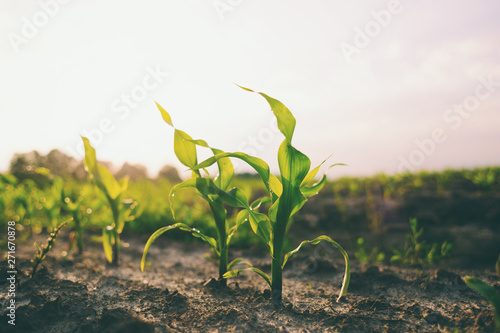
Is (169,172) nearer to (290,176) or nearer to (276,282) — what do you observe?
(276,282)

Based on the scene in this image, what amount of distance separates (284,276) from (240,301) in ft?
2.23

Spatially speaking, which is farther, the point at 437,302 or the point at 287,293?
the point at 287,293

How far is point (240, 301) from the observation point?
67.5 inches

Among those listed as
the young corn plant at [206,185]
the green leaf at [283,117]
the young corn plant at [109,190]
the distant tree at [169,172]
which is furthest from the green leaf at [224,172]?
the distant tree at [169,172]

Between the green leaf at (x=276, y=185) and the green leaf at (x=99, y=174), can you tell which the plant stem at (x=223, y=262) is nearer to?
the green leaf at (x=276, y=185)

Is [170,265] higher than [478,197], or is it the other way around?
[478,197]

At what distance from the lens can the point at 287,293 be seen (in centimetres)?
192

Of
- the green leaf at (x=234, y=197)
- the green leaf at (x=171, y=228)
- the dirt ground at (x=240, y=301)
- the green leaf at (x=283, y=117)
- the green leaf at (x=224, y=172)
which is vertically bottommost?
the dirt ground at (x=240, y=301)

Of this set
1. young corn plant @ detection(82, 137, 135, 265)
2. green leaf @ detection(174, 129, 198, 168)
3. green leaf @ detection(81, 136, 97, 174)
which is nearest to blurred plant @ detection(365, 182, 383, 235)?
green leaf @ detection(174, 129, 198, 168)

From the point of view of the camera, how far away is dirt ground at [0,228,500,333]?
1.46 m

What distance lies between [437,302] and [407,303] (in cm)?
17

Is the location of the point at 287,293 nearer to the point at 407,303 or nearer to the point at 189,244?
the point at 407,303

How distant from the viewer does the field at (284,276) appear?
59.4 inches

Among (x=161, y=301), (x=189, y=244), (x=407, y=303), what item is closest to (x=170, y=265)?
(x=189, y=244)
